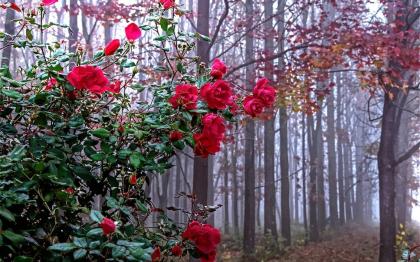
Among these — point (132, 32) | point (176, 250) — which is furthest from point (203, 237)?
point (132, 32)

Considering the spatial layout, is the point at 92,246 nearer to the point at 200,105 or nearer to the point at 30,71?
the point at 200,105

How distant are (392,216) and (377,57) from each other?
307 cm

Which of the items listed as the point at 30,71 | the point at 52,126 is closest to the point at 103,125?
the point at 52,126

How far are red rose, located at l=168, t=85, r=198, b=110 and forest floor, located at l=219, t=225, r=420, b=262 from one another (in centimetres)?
1084

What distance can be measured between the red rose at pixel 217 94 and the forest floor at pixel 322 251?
35.4ft

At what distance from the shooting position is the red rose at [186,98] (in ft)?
7.45

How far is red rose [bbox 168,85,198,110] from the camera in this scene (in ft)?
7.45

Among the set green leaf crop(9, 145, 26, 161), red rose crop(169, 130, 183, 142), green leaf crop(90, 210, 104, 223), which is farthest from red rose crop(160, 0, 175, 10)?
green leaf crop(90, 210, 104, 223)

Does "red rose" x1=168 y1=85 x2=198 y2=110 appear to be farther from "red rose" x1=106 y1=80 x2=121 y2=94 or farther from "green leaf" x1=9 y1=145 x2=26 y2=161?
"green leaf" x1=9 y1=145 x2=26 y2=161

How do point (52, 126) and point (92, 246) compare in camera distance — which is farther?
point (52, 126)

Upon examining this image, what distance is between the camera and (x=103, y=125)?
7.64ft

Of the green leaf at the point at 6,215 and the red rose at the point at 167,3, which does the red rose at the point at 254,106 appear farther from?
the green leaf at the point at 6,215

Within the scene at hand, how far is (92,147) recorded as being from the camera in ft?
7.55

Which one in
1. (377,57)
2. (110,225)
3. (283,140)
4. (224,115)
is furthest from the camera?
(283,140)
